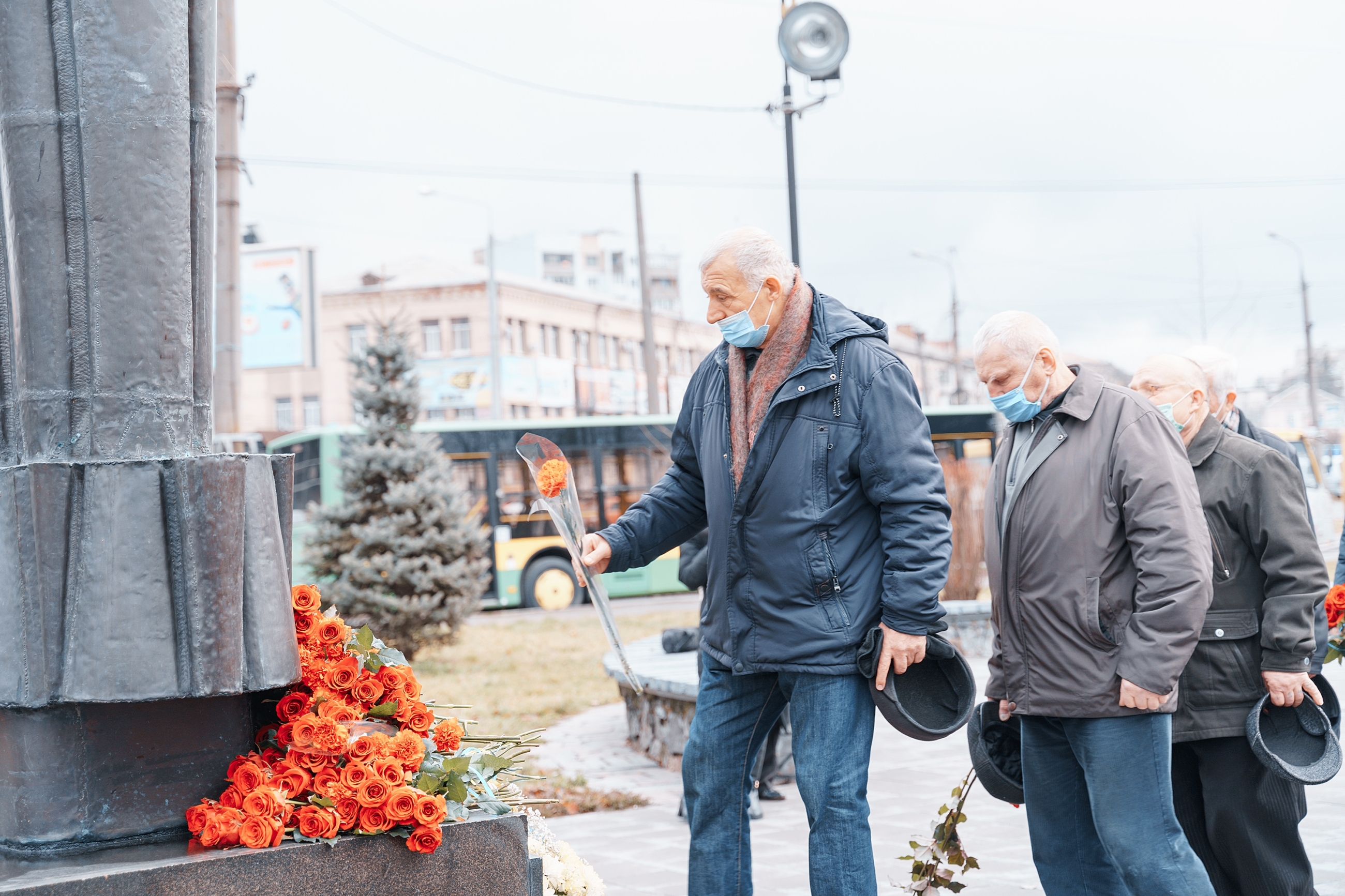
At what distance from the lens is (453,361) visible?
54.3 metres

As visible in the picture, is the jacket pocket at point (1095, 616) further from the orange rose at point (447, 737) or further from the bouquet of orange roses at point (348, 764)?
the orange rose at point (447, 737)

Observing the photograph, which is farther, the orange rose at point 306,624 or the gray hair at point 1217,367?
the gray hair at point 1217,367

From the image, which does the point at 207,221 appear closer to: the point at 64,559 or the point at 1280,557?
the point at 64,559

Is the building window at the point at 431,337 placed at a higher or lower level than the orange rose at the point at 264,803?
higher

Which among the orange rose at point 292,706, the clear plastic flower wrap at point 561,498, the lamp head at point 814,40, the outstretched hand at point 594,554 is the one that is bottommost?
the orange rose at point 292,706

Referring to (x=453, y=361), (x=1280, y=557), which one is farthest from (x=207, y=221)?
(x=453, y=361)

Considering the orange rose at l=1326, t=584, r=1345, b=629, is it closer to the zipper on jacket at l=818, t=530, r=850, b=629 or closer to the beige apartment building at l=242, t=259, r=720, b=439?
the zipper on jacket at l=818, t=530, r=850, b=629

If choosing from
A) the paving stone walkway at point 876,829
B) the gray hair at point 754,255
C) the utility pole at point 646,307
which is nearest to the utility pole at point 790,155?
the paving stone walkway at point 876,829

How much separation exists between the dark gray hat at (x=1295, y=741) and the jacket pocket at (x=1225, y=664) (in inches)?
2.5

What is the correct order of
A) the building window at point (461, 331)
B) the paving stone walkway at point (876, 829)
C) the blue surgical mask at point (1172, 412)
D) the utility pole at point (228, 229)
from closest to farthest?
the blue surgical mask at point (1172, 412)
the paving stone walkway at point (876, 829)
the utility pole at point (228, 229)
the building window at point (461, 331)

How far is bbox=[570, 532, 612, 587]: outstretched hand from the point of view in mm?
3496

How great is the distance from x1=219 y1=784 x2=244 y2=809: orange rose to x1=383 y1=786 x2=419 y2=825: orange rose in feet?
0.96

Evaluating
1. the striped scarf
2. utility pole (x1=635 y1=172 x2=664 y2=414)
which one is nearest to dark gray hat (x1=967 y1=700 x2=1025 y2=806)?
the striped scarf

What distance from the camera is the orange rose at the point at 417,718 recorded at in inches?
119
